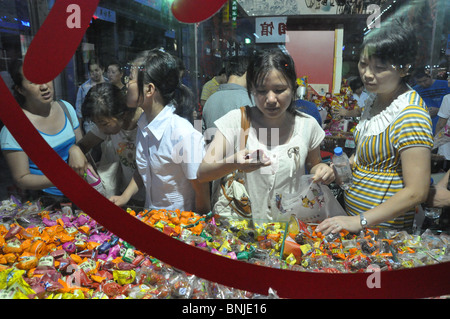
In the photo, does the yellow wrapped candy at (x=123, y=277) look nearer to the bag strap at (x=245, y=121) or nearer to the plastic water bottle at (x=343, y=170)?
the bag strap at (x=245, y=121)

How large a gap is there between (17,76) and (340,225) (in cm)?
114

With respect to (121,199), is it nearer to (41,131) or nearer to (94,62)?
(41,131)

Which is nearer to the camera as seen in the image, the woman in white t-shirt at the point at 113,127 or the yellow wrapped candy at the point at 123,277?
the yellow wrapped candy at the point at 123,277

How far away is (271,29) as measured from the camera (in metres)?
0.95

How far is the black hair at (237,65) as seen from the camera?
0.99 m

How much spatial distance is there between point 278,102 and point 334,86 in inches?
6.3

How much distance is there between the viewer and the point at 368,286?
2.67ft

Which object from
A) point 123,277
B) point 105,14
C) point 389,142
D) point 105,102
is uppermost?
point 105,14

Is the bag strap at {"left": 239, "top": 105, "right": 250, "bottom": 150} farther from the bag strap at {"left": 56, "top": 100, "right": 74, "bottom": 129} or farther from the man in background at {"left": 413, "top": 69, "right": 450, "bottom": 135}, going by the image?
the bag strap at {"left": 56, "top": 100, "right": 74, "bottom": 129}

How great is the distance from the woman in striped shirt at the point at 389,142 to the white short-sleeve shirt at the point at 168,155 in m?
0.47

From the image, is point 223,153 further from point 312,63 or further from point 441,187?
point 441,187

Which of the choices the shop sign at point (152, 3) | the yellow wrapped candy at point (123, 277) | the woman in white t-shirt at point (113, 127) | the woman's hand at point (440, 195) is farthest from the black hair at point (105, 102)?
the woman's hand at point (440, 195)

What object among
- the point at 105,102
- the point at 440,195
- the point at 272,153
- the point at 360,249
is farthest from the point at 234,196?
the point at 440,195

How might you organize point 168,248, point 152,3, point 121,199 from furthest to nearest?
point 121,199 → point 152,3 → point 168,248
